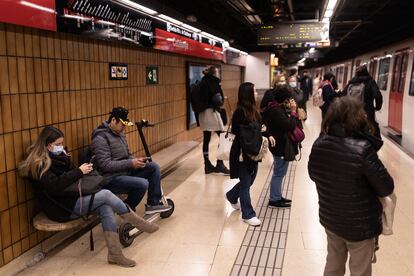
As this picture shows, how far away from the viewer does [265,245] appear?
3395 millimetres

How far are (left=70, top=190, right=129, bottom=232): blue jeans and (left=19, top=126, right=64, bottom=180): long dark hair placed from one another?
0.36 metres

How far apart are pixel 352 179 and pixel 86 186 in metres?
1.91

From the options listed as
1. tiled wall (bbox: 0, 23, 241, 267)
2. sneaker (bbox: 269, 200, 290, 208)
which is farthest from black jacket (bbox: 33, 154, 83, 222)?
sneaker (bbox: 269, 200, 290, 208)

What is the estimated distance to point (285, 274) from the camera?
9.53 feet

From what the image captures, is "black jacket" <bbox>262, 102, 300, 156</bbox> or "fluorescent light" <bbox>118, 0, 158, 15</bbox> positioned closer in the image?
"black jacket" <bbox>262, 102, 300, 156</bbox>

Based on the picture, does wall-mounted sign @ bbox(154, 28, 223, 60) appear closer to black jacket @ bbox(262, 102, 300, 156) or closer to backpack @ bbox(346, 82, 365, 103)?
black jacket @ bbox(262, 102, 300, 156)

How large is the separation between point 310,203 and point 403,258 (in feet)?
4.51

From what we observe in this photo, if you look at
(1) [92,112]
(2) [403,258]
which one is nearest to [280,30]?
(1) [92,112]

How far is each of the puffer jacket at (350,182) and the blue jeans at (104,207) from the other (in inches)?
Answer: 63.3

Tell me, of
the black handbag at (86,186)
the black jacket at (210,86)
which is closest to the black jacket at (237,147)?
the black handbag at (86,186)

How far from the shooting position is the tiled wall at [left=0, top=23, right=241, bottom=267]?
2.84 meters

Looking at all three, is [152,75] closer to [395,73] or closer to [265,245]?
[265,245]

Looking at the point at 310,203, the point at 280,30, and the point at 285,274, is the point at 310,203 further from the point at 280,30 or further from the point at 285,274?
the point at 280,30

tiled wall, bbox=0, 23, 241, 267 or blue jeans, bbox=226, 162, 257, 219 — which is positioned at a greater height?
tiled wall, bbox=0, 23, 241, 267
